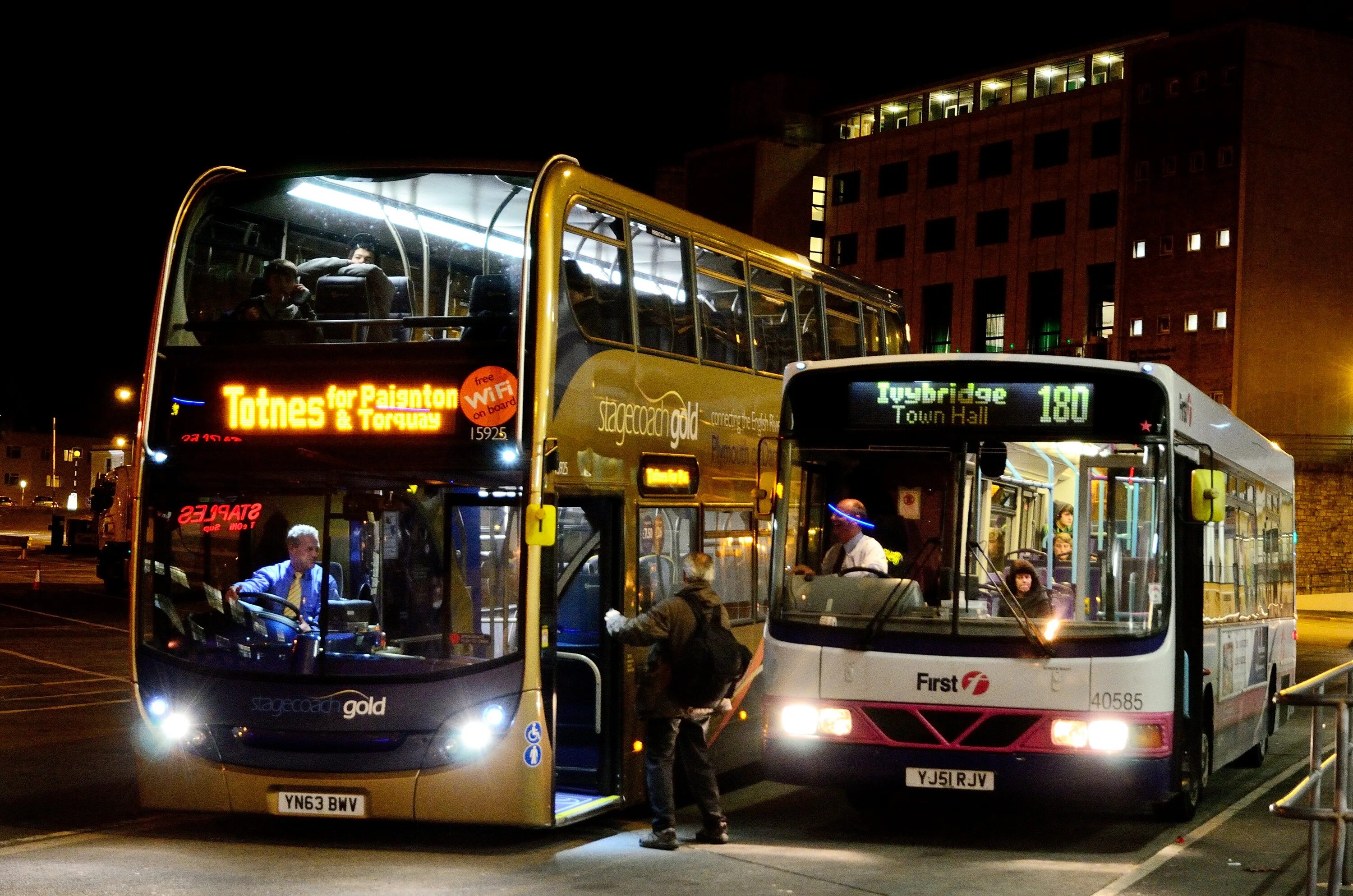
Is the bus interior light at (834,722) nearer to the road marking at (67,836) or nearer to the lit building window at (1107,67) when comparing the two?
the road marking at (67,836)

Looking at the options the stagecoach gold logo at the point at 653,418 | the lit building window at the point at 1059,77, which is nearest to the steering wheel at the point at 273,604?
the stagecoach gold logo at the point at 653,418

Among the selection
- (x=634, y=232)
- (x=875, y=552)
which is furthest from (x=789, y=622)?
(x=634, y=232)

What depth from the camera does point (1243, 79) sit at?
180 feet

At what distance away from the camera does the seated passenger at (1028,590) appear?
9617 mm

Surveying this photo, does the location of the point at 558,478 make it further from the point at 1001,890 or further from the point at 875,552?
the point at 1001,890

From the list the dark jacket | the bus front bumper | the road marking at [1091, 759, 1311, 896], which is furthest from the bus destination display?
the road marking at [1091, 759, 1311, 896]

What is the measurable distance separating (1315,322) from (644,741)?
2039 inches

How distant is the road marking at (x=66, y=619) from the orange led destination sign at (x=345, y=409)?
18.7m

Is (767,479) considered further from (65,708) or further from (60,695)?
(60,695)

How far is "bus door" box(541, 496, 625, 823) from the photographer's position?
10359 millimetres

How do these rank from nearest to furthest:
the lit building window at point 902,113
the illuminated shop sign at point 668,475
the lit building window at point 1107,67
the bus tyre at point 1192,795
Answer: the illuminated shop sign at point 668,475 < the bus tyre at point 1192,795 < the lit building window at point 1107,67 < the lit building window at point 902,113

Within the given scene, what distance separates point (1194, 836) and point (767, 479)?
361 centimetres

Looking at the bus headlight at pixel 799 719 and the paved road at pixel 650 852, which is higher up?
the bus headlight at pixel 799 719

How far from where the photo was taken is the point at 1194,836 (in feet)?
34.8
